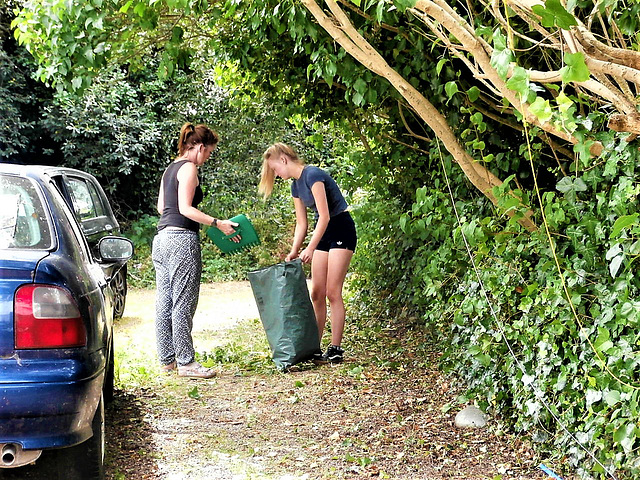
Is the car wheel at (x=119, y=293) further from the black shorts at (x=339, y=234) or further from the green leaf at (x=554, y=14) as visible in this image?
the green leaf at (x=554, y=14)

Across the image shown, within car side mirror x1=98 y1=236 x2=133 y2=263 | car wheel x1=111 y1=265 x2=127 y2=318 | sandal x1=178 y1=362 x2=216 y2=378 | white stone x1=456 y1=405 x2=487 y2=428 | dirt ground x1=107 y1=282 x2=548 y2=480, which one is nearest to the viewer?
dirt ground x1=107 y1=282 x2=548 y2=480

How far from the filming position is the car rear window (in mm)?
3416

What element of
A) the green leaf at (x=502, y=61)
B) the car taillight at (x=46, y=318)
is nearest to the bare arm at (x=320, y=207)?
the car taillight at (x=46, y=318)

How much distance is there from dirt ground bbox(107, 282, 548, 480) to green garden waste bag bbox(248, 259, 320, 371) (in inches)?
8.0

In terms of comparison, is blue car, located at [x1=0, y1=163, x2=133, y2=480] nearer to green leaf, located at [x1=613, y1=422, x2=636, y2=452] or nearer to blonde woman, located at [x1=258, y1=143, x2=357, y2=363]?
green leaf, located at [x1=613, y1=422, x2=636, y2=452]

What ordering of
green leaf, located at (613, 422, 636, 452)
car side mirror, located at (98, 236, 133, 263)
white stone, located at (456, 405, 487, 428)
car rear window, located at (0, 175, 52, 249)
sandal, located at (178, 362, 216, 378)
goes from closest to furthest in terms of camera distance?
1. green leaf, located at (613, 422, 636, 452)
2. car rear window, located at (0, 175, 52, 249)
3. car side mirror, located at (98, 236, 133, 263)
4. white stone, located at (456, 405, 487, 428)
5. sandal, located at (178, 362, 216, 378)

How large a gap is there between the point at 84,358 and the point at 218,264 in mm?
12074

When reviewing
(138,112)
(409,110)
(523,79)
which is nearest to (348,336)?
(409,110)

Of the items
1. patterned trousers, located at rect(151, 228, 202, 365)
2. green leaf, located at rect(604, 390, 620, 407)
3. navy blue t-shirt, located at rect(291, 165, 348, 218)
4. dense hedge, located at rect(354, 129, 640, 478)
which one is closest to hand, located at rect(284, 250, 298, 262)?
navy blue t-shirt, located at rect(291, 165, 348, 218)

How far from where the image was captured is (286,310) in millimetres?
6375

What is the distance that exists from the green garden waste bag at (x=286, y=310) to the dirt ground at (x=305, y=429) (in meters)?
0.20

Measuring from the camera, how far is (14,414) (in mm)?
3010

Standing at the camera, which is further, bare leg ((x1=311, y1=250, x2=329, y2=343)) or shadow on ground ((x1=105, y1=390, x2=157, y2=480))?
bare leg ((x1=311, y1=250, x2=329, y2=343))

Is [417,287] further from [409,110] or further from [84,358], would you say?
[84,358]
